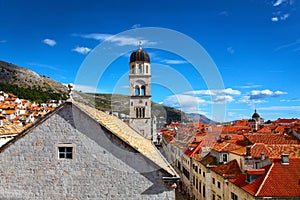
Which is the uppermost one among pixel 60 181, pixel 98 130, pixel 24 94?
pixel 24 94

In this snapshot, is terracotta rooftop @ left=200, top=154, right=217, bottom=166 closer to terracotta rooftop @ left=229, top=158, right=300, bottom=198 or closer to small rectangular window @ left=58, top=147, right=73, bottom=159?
terracotta rooftop @ left=229, top=158, right=300, bottom=198

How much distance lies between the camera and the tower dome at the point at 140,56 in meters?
38.3

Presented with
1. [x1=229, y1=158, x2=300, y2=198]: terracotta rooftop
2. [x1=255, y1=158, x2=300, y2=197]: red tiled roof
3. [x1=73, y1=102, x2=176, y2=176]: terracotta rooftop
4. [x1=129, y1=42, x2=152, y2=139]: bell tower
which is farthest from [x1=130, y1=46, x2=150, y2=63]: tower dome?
[x1=73, y1=102, x2=176, y2=176]: terracotta rooftop

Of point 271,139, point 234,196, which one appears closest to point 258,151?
point 234,196

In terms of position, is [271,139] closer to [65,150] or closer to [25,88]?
[65,150]

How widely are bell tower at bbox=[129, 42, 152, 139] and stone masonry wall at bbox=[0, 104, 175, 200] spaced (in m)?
27.5

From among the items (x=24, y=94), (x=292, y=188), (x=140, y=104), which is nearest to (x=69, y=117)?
(x=292, y=188)

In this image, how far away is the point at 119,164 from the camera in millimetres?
10953

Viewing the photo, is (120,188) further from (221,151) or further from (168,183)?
(221,151)

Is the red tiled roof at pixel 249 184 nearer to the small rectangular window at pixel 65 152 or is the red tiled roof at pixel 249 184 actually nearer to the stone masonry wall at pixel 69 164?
the stone masonry wall at pixel 69 164

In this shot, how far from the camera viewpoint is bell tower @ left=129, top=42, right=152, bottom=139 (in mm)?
38656

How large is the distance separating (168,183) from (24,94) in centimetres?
16439

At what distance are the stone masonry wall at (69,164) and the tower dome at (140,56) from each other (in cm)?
2784

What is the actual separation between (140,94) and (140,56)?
18.7ft
